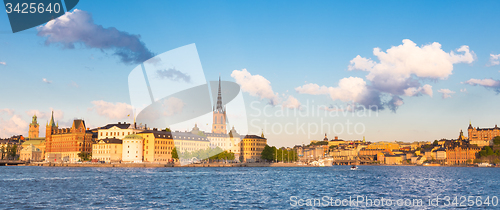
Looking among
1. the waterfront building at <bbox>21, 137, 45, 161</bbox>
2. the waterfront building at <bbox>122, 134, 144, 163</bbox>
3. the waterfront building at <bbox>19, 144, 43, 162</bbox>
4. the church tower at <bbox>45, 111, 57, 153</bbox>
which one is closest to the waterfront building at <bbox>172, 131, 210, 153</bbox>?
the waterfront building at <bbox>122, 134, 144, 163</bbox>

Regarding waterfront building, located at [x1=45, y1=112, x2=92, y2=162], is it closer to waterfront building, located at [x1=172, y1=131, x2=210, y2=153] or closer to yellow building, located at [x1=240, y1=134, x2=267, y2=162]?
waterfront building, located at [x1=172, y1=131, x2=210, y2=153]

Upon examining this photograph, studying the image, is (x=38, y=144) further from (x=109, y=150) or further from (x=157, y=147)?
(x=157, y=147)

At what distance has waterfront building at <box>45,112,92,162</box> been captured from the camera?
14738 cm

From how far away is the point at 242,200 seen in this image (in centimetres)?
3300

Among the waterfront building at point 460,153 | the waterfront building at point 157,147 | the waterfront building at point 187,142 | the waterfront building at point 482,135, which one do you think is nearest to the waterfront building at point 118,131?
the waterfront building at point 157,147

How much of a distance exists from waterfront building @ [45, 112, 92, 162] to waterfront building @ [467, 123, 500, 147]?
14678 centimetres

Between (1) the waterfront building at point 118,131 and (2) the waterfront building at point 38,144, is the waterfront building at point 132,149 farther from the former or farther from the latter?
(2) the waterfront building at point 38,144

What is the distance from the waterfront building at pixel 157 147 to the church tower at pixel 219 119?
48.7m

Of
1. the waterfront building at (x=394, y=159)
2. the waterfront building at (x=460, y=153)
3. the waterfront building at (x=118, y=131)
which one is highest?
the waterfront building at (x=118, y=131)

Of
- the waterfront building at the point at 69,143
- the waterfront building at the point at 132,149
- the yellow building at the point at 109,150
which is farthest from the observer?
the waterfront building at the point at 69,143

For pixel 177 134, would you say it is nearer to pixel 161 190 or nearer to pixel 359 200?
pixel 161 190

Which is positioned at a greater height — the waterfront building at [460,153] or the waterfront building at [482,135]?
the waterfront building at [482,135]

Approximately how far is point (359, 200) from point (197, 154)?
96.1 m

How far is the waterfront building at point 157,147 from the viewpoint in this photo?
129125 mm
